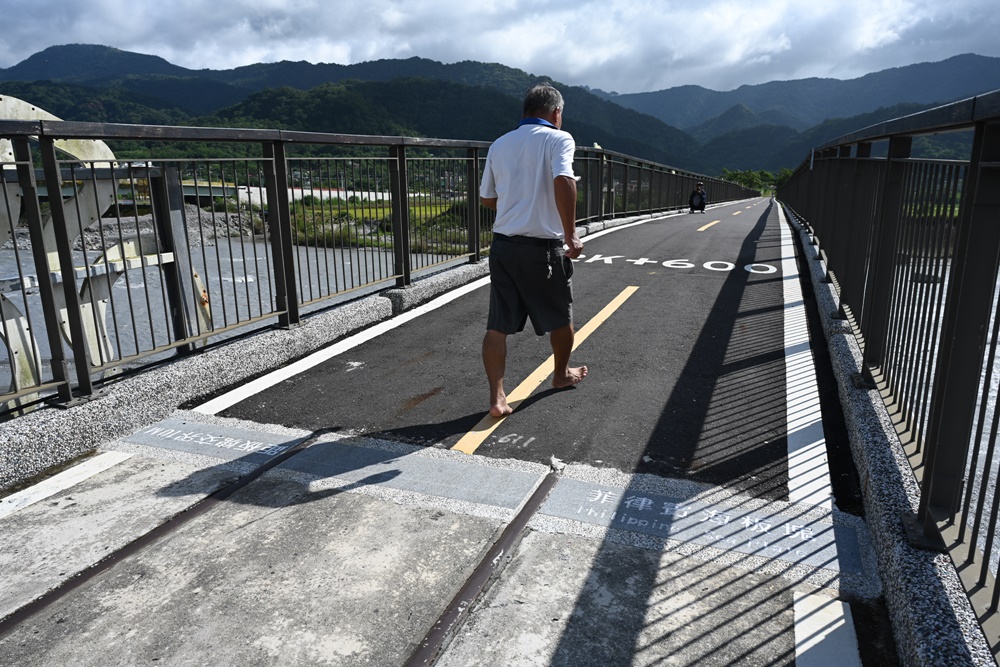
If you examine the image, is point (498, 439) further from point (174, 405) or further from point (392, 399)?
point (174, 405)

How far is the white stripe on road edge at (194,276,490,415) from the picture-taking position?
4.54 m

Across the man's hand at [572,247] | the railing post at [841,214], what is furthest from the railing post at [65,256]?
the railing post at [841,214]

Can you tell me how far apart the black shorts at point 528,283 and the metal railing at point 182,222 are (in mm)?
1877

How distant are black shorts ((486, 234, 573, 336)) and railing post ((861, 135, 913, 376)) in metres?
1.77

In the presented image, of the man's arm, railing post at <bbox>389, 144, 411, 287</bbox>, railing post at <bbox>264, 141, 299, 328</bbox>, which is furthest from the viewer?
railing post at <bbox>389, 144, 411, 287</bbox>

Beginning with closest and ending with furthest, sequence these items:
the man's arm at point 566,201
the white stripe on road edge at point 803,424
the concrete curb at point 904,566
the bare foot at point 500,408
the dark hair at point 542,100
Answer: the concrete curb at point 904,566 < the white stripe on road edge at point 803,424 < the man's arm at point 566,201 < the dark hair at point 542,100 < the bare foot at point 500,408

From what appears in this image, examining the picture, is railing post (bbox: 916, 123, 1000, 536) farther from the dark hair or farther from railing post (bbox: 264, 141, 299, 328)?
railing post (bbox: 264, 141, 299, 328)

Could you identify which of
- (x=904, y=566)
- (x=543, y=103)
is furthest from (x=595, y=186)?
(x=904, y=566)

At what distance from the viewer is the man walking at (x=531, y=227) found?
4.05 m

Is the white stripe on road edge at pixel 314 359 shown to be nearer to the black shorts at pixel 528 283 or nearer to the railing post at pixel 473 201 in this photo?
the railing post at pixel 473 201

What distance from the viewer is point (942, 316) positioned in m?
3.16

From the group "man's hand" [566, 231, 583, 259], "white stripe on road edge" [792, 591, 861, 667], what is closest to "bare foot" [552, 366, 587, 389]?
A: "man's hand" [566, 231, 583, 259]

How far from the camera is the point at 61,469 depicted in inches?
141

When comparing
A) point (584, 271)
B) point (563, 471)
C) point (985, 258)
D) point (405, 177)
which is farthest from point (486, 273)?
point (985, 258)
